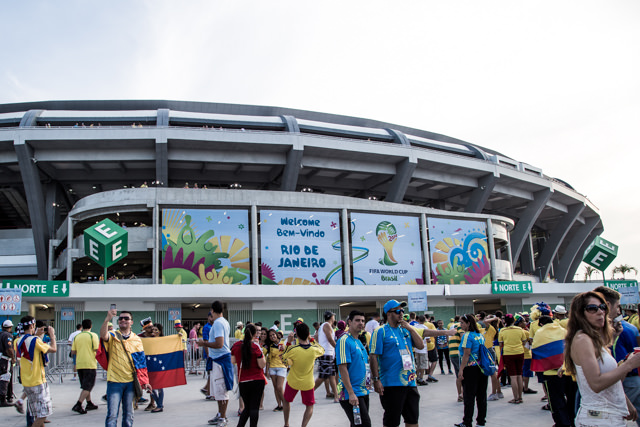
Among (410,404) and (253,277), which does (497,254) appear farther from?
(410,404)

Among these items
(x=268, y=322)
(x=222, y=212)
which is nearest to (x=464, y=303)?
(x=268, y=322)

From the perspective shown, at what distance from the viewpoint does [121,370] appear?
7145 millimetres

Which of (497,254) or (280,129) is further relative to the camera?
(497,254)

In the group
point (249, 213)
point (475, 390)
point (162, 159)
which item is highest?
point (162, 159)

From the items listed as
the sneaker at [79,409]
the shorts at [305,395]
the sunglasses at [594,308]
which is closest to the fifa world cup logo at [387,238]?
the sneaker at [79,409]

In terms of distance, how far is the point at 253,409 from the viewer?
7488 mm

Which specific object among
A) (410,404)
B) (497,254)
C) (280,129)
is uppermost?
(280,129)

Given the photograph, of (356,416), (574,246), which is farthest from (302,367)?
(574,246)

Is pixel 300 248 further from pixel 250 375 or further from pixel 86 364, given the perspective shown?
pixel 250 375

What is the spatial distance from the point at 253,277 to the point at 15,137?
18635mm

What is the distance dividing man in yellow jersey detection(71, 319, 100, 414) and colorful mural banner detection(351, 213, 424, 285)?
24205 mm

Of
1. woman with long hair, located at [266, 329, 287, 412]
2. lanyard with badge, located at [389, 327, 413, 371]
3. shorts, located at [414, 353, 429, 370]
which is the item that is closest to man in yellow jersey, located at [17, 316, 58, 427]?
woman with long hair, located at [266, 329, 287, 412]

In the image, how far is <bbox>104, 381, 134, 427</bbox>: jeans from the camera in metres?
6.96

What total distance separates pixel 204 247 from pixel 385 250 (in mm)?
11610
